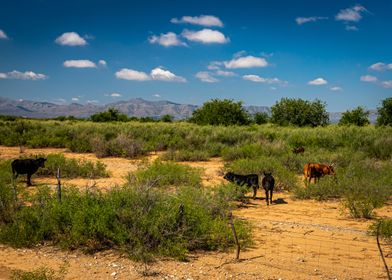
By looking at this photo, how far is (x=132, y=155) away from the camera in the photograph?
2092 centimetres

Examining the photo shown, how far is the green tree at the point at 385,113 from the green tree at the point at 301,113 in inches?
264

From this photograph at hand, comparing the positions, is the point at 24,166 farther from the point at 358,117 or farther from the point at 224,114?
the point at 358,117

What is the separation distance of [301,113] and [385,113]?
28.3ft

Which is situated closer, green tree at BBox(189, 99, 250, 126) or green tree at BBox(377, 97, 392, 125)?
green tree at BBox(377, 97, 392, 125)

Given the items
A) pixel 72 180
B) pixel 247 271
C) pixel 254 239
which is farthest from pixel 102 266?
pixel 72 180

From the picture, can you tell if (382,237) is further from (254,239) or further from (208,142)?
(208,142)

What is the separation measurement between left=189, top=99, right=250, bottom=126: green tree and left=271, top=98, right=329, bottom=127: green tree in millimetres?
4172

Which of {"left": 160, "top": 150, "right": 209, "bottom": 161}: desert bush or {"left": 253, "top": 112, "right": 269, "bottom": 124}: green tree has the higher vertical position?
{"left": 253, "top": 112, "right": 269, "bottom": 124}: green tree

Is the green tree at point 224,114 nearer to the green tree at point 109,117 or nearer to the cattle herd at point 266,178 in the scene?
the green tree at point 109,117

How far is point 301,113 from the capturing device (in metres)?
42.8

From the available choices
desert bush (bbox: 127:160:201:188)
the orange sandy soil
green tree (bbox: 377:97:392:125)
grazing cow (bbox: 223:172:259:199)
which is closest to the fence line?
the orange sandy soil

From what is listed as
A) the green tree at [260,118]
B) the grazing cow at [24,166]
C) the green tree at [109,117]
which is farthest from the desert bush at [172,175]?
the green tree at [109,117]

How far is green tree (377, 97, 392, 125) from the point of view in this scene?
3697 centimetres

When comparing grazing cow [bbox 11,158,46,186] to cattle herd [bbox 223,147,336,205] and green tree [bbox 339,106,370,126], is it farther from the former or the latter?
green tree [bbox 339,106,370,126]
